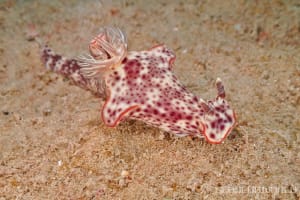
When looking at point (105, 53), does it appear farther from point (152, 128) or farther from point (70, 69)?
point (70, 69)

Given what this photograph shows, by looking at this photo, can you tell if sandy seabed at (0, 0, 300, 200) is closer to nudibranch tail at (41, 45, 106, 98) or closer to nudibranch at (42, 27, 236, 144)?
nudibranch tail at (41, 45, 106, 98)

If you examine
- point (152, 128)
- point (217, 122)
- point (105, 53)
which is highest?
point (105, 53)

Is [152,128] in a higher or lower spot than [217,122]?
lower

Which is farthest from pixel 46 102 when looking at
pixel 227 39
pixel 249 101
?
pixel 227 39

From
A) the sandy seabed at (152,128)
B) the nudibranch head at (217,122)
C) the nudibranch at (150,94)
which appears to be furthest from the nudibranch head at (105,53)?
the nudibranch head at (217,122)

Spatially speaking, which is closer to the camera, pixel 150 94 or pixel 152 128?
pixel 150 94

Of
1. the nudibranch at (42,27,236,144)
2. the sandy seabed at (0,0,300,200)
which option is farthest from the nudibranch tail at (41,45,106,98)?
the nudibranch at (42,27,236,144)

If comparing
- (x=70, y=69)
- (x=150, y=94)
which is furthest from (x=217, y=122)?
(x=70, y=69)

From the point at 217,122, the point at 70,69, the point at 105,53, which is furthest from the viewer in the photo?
the point at 70,69
